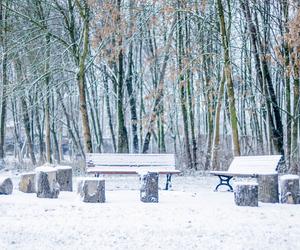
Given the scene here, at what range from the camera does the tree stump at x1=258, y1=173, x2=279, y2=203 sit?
30.5 ft

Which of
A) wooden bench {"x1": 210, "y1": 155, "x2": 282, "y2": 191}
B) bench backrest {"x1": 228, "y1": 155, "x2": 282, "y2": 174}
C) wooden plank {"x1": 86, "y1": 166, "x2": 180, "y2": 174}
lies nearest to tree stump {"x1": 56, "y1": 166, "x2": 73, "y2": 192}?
wooden plank {"x1": 86, "y1": 166, "x2": 180, "y2": 174}

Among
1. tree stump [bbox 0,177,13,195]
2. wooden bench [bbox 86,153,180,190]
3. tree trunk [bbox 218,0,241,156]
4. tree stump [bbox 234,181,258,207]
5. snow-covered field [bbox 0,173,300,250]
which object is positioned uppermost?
tree trunk [bbox 218,0,241,156]

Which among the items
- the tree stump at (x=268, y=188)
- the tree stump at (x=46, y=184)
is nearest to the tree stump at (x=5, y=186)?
the tree stump at (x=46, y=184)

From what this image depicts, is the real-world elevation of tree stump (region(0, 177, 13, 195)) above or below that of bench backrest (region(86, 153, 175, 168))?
below

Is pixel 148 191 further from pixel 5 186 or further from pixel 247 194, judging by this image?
pixel 5 186

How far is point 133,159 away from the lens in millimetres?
12570

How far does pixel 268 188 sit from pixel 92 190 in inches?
120

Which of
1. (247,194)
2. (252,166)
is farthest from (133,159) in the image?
(247,194)

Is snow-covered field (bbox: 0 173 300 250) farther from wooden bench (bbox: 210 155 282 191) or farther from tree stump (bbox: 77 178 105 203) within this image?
wooden bench (bbox: 210 155 282 191)

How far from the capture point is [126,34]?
17.7 meters

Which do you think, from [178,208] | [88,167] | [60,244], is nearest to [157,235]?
[60,244]

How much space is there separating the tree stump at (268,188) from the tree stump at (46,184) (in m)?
3.53

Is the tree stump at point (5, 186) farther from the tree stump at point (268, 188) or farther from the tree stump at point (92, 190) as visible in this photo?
the tree stump at point (268, 188)

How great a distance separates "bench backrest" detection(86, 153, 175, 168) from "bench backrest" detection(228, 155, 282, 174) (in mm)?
1789
